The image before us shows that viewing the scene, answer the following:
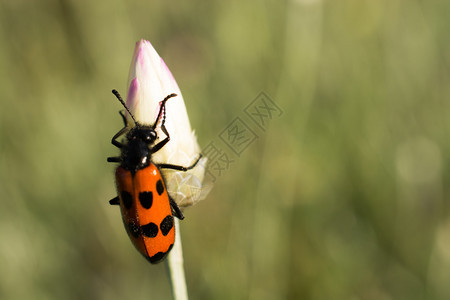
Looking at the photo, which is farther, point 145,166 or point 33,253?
point 33,253

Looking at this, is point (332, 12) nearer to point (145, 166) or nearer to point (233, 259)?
point (233, 259)

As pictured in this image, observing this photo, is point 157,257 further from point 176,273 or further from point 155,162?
point 155,162

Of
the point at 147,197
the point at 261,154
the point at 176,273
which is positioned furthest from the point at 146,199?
the point at 261,154

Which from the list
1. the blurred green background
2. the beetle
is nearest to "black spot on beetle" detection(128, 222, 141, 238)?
the beetle

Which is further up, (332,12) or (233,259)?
(332,12)

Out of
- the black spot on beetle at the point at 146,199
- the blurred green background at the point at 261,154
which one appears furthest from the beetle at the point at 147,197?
the blurred green background at the point at 261,154

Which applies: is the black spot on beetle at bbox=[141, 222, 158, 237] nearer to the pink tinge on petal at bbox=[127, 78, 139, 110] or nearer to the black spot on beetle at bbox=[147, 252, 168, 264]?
the black spot on beetle at bbox=[147, 252, 168, 264]

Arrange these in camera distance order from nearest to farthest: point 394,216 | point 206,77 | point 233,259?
point 233,259 → point 394,216 → point 206,77

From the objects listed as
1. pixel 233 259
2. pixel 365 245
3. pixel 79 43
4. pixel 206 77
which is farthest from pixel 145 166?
pixel 79 43
